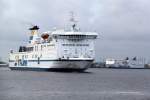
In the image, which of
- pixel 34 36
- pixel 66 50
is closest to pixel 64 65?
pixel 66 50

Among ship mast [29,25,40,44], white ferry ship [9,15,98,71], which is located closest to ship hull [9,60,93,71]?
white ferry ship [9,15,98,71]

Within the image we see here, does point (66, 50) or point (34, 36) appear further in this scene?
point (34, 36)

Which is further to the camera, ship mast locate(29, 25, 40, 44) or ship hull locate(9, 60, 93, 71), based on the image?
ship mast locate(29, 25, 40, 44)

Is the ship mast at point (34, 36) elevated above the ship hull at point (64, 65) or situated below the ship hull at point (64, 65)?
above

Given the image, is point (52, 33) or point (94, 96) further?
point (52, 33)

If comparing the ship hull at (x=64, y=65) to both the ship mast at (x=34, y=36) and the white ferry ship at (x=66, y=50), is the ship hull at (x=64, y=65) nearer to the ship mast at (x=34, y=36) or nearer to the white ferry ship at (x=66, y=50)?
the white ferry ship at (x=66, y=50)

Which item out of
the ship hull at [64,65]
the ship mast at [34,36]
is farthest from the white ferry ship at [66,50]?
the ship mast at [34,36]

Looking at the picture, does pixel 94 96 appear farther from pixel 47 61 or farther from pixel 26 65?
pixel 26 65

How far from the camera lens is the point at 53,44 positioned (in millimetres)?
125938

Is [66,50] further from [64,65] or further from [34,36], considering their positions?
[34,36]

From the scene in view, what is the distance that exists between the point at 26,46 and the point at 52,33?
90.3ft

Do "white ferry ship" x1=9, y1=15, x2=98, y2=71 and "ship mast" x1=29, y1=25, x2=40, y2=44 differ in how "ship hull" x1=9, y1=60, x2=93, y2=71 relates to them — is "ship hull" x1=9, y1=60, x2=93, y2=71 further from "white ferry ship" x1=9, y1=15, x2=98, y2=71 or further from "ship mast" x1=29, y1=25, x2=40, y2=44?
"ship mast" x1=29, y1=25, x2=40, y2=44

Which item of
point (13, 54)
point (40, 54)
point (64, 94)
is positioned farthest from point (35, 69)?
point (64, 94)

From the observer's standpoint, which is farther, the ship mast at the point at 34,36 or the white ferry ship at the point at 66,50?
the ship mast at the point at 34,36
